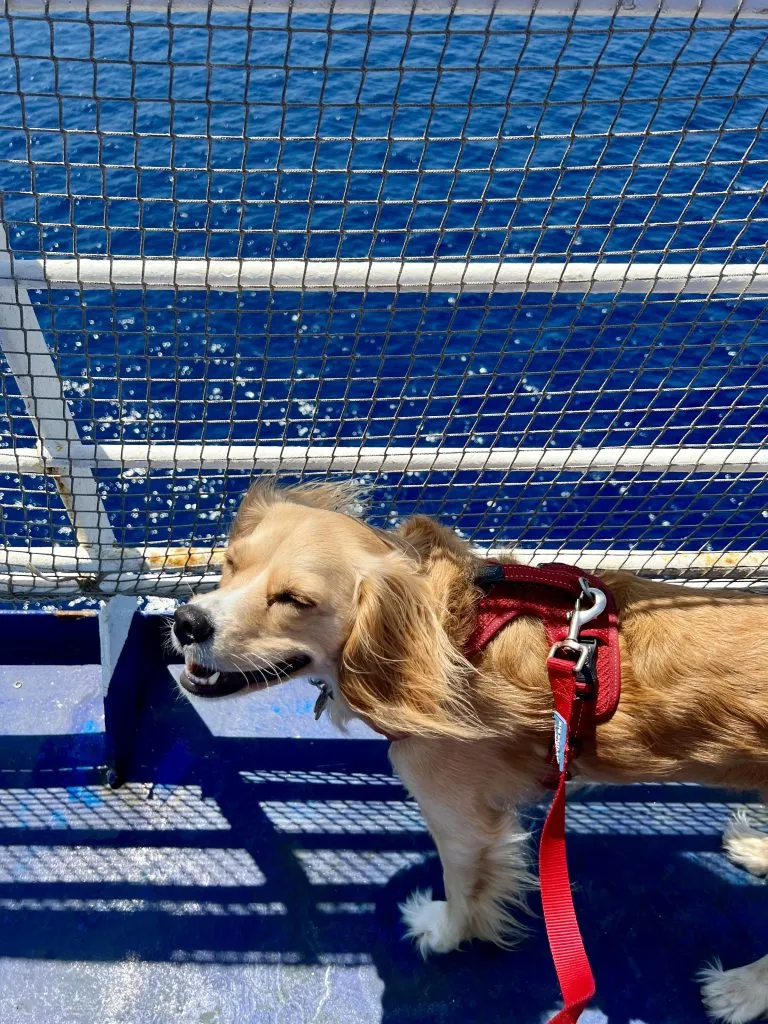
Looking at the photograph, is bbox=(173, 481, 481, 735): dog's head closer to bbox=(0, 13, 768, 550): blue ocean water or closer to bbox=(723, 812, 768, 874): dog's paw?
bbox=(0, 13, 768, 550): blue ocean water

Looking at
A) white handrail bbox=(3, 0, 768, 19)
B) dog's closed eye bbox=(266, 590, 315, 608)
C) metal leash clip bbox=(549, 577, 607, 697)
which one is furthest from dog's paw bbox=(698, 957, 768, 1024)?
white handrail bbox=(3, 0, 768, 19)

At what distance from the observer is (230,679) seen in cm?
A: 224

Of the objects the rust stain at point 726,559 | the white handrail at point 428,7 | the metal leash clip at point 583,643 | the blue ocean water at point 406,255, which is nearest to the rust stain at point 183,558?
the blue ocean water at point 406,255

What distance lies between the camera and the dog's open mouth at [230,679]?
2213 mm

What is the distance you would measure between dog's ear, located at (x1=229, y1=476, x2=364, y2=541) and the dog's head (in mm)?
204

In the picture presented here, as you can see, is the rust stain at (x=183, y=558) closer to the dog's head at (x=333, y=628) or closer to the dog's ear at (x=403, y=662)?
the dog's head at (x=333, y=628)

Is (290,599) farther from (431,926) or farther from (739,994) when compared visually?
(739,994)

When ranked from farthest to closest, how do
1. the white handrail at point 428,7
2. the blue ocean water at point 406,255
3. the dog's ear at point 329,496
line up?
the blue ocean water at point 406,255 < the dog's ear at point 329,496 < the white handrail at point 428,7

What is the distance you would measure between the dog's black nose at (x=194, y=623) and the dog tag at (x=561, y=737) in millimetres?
951

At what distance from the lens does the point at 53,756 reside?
3211 millimetres

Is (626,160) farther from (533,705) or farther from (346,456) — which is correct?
(533,705)

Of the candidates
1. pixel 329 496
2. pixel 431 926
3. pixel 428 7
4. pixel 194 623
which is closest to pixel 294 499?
pixel 329 496

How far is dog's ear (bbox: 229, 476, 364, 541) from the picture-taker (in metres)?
2.49

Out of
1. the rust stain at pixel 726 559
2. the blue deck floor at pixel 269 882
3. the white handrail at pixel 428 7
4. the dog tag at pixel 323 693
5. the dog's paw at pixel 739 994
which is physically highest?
the white handrail at pixel 428 7
